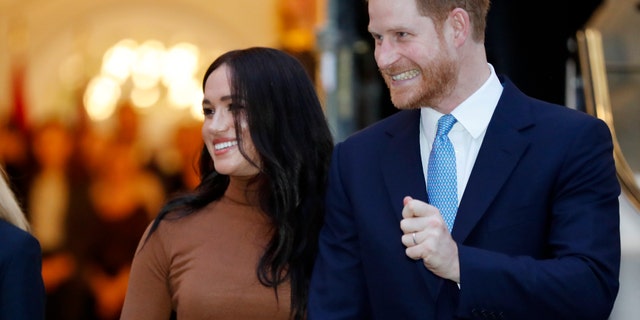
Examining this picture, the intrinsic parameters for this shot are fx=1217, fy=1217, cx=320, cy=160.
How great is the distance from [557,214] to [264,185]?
1158 millimetres

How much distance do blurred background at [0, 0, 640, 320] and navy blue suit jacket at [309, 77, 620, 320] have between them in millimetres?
1099

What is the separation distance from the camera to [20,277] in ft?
10.4

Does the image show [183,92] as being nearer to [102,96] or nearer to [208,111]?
[102,96]

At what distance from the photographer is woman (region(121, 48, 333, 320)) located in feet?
11.1

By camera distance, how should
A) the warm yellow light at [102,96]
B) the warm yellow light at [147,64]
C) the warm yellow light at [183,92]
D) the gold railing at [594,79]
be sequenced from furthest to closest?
the warm yellow light at [183,92], the warm yellow light at [147,64], the warm yellow light at [102,96], the gold railing at [594,79]

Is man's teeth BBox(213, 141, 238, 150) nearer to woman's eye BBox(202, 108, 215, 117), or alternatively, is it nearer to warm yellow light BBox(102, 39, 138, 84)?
woman's eye BBox(202, 108, 215, 117)

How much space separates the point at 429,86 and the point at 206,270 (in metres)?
0.98

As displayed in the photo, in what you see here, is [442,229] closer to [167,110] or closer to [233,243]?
[233,243]

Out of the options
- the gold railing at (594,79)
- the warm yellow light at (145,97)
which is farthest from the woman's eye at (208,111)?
the warm yellow light at (145,97)

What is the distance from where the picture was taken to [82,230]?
11492 mm

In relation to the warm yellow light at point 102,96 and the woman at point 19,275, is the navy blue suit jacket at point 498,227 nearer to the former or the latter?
the woman at point 19,275

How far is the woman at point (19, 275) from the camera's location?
10.3 feet

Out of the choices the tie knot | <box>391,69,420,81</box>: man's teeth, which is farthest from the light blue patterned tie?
<box>391,69,420,81</box>: man's teeth

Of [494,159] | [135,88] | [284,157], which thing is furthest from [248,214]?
[135,88]
